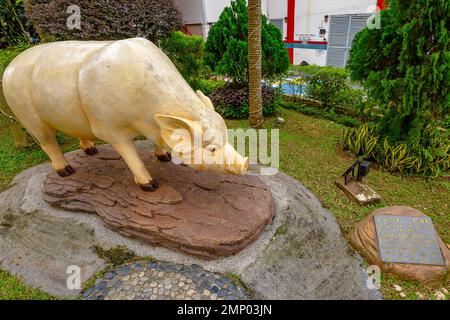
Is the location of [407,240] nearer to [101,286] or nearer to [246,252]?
[246,252]

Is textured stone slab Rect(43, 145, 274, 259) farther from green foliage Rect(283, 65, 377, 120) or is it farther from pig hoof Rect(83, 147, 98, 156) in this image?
green foliage Rect(283, 65, 377, 120)

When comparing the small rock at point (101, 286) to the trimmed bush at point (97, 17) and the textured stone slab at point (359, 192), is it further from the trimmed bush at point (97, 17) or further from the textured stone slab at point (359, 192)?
the trimmed bush at point (97, 17)

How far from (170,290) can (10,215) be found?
2.95 metres

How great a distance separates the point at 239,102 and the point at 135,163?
16.3 feet

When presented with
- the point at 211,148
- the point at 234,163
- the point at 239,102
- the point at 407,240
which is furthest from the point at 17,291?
the point at 239,102

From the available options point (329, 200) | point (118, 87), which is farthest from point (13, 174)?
point (329, 200)

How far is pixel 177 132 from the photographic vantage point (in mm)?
3178

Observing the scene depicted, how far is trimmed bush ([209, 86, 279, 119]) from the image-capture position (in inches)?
322

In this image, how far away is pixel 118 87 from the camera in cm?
315

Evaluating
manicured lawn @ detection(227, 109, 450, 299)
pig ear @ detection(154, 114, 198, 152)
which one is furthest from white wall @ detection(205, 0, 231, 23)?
pig ear @ detection(154, 114, 198, 152)

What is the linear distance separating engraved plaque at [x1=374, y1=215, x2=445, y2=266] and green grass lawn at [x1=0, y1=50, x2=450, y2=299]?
0.28 meters

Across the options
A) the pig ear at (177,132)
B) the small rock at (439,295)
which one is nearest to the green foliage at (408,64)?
the small rock at (439,295)

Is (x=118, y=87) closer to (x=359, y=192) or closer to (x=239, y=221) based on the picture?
(x=239, y=221)

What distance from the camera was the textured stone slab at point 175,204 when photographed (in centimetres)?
349
